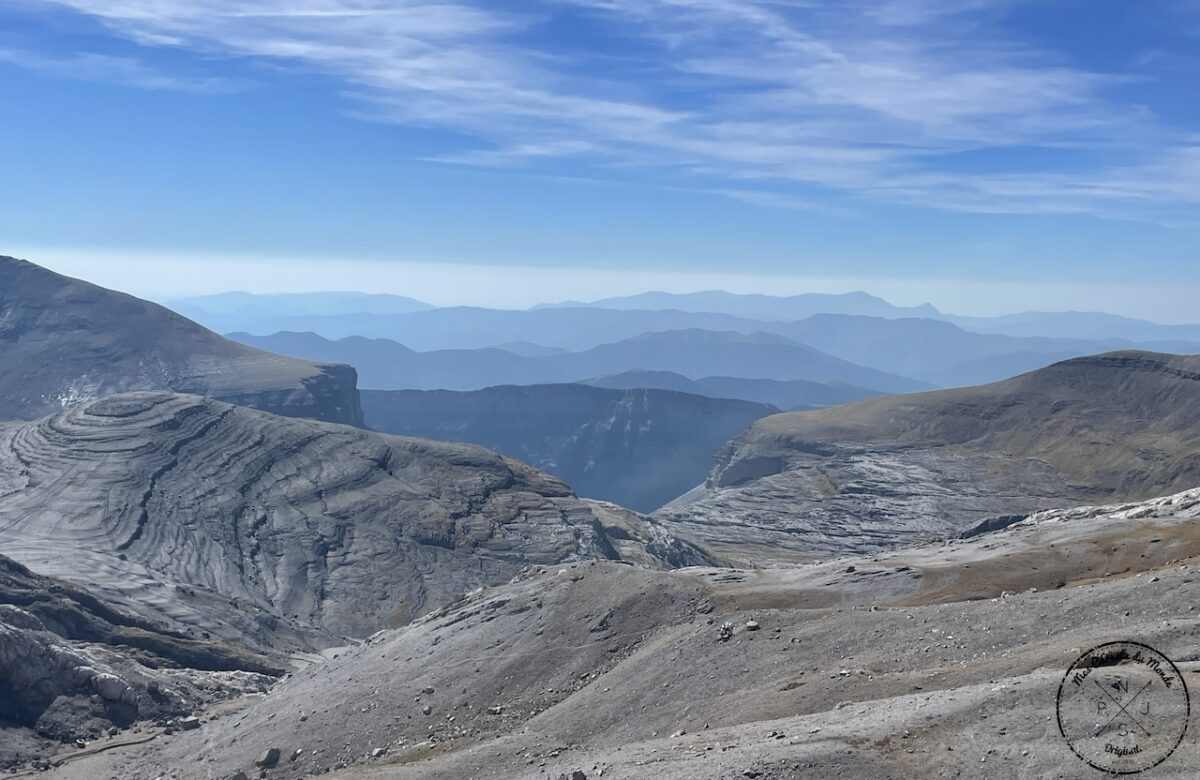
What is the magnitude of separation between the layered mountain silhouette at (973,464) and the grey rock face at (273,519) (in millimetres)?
32623

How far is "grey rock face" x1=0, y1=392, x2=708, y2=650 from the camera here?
4003 inches

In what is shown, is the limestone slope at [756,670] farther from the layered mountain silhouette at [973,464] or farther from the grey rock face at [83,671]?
the layered mountain silhouette at [973,464]

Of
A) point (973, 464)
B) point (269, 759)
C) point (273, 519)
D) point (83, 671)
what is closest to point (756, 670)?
point (269, 759)

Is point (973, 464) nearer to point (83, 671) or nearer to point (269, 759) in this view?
point (83, 671)

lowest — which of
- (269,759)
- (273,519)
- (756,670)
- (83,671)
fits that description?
(273,519)

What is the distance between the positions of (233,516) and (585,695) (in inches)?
3721

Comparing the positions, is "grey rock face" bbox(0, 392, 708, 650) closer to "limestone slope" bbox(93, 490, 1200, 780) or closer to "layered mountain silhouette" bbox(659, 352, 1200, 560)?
"layered mountain silhouette" bbox(659, 352, 1200, 560)

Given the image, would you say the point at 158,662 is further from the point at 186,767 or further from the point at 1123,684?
the point at 1123,684

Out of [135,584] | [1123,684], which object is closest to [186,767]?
[1123,684]

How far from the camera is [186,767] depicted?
45.1 m

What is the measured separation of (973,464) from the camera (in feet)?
568

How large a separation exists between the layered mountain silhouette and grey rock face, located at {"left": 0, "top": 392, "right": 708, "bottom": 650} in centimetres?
3262

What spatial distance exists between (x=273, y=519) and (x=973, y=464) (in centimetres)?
10934

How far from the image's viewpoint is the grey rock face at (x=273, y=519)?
334 feet
